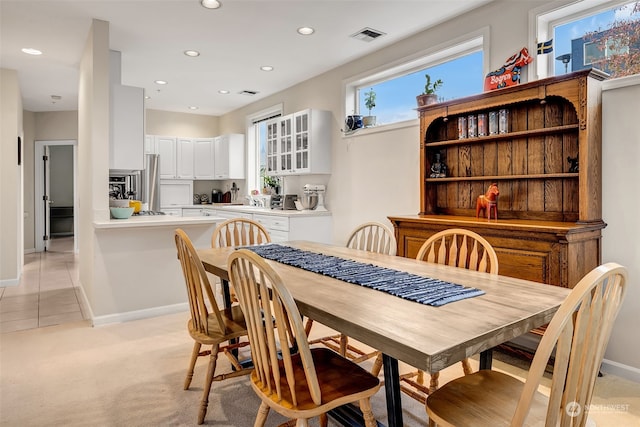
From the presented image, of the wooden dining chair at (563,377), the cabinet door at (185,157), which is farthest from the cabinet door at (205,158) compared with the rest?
the wooden dining chair at (563,377)

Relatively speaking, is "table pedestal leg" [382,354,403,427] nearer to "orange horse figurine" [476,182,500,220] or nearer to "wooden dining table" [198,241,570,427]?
"wooden dining table" [198,241,570,427]

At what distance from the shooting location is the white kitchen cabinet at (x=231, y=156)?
7.02 meters

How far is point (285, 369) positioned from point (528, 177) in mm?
2251

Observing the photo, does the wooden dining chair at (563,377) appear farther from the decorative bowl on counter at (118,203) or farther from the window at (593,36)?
the decorative bowl on counter at (118,203)

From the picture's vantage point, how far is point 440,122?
3506mm

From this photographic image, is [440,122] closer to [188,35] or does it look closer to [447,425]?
[188,35]

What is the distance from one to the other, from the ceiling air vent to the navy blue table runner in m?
2.33

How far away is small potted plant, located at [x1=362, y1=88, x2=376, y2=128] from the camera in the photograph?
4410 millimetres

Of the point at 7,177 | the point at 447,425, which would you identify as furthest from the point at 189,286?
the point at 7,177

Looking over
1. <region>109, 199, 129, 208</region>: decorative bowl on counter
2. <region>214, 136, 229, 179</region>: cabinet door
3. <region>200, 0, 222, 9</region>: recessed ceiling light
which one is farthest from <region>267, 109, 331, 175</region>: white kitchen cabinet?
<region>109, 199, 129, 208</region>: decorative bowl on counter

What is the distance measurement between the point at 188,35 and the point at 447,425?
151 inches

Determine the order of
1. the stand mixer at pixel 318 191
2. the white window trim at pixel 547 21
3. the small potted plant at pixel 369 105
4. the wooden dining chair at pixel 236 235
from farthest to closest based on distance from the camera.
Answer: the stand mixer at pixel 318 191, the small potted plant at pixel 369 105, the wooden dining chair at pixel 236 235, the white window trim at pixel 547 21

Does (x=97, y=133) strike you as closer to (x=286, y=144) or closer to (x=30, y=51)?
(x=30, y=51)

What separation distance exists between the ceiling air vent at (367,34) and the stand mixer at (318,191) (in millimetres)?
1827
